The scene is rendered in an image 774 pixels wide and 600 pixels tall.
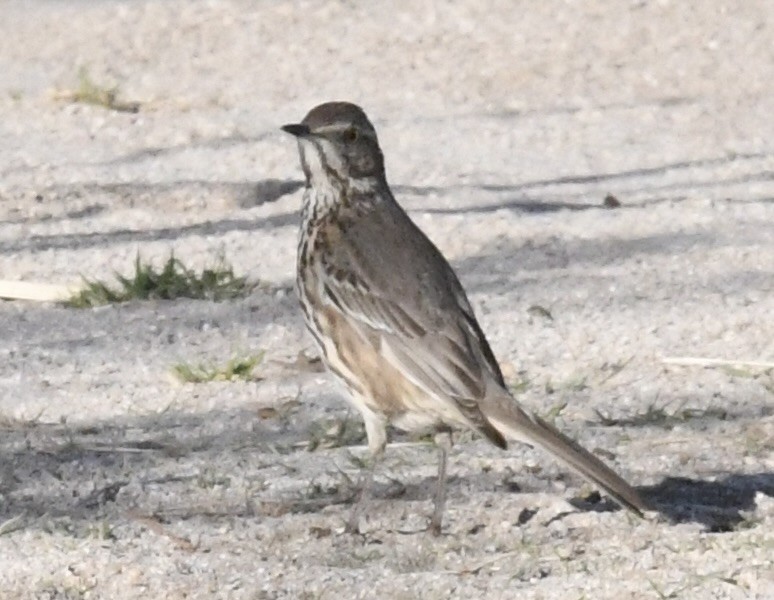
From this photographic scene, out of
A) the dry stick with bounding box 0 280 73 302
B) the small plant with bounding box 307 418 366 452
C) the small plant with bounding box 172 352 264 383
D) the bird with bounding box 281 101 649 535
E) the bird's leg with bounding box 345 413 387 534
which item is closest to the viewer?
the bird with bounding box 281 101 649 535

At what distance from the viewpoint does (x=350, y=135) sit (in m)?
6.93

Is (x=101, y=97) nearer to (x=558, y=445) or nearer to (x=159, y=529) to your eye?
(x=159, y=529)

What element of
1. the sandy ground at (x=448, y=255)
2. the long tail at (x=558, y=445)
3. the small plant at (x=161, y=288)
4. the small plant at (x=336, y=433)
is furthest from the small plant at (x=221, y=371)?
the long tail at (x=558, y=445)

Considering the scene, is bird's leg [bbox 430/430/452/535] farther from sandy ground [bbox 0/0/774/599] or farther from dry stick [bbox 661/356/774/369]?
dry stick [bbox 661/356/774/369]

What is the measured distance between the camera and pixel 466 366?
632cm

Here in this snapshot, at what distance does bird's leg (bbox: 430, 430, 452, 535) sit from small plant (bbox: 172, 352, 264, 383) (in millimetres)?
1416

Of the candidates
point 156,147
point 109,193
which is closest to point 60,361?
point 109,193

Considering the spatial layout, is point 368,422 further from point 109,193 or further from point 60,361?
point 109,193

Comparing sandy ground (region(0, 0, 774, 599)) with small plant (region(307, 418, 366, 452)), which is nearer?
sandy ground (region(0, 0, 774, 599))

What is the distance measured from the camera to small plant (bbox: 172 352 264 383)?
780cm

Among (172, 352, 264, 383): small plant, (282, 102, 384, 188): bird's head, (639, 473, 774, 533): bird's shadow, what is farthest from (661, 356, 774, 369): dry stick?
(282, 102, 384, 188): bird's head

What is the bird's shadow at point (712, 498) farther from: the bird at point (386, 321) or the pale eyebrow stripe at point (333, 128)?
the pale eyebrow stripe at point (333, 128)

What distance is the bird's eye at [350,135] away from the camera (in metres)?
6.93

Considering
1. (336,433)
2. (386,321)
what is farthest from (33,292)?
(386,321)
